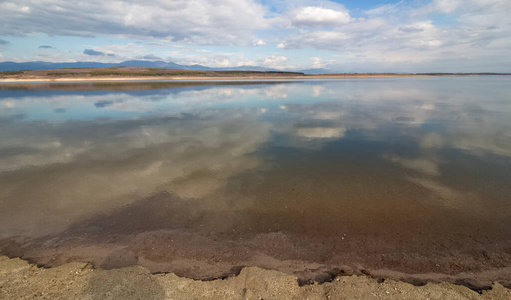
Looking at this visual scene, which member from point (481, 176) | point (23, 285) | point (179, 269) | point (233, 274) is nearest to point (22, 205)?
point (23, 285)

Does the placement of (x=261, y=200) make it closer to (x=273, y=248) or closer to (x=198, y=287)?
(x=273, y=248)

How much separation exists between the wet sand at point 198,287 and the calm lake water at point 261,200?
1.17 feet

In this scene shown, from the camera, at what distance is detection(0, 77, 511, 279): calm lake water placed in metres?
5.54

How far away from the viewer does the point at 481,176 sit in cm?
931

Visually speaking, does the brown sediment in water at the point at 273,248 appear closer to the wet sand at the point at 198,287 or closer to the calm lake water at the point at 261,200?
the calm lake water at the point at 261,200

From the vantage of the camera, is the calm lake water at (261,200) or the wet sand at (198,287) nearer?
the wet sand at (198,287)

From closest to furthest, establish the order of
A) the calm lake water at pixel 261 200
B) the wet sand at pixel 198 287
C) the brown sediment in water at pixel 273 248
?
the wet sand at pixel 198 287 < the brown sediment in water at pixel 273 248 < the calm lake water at pixel 261 200

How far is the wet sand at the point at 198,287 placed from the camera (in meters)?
4.39

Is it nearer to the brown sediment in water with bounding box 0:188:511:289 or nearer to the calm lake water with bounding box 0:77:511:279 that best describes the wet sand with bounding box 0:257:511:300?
the brown sediment in water with bounding box 0:188:511:289

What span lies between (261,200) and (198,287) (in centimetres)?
362

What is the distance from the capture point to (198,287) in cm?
459

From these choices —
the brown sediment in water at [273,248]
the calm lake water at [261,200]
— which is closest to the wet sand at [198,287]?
the brown sediment in water at [273,248]

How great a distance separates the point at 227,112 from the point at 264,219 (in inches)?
714

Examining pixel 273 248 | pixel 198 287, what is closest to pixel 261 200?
pixel 273 248
